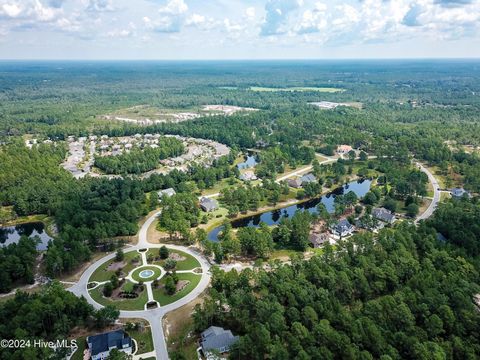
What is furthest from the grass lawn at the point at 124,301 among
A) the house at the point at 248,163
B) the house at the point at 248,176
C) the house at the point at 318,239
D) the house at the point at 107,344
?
the house at the point at 248,163

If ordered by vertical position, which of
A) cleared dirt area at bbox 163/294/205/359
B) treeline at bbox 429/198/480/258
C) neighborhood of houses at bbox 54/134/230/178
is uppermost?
treeline at bbox 429/198/480/258

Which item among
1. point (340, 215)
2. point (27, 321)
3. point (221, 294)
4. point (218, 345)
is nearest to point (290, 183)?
point (340, 215)

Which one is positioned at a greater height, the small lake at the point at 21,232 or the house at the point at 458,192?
the house at the point at 458,192

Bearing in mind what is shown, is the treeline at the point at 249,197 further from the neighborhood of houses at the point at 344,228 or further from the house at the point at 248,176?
the neighborhood of houses at the point at 344,228

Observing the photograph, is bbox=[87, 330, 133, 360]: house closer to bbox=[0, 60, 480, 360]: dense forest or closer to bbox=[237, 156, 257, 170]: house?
bbox=[0, 60, 480, 360]: dense forest

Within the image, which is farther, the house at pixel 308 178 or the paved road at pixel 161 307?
the house at pixel 308 178

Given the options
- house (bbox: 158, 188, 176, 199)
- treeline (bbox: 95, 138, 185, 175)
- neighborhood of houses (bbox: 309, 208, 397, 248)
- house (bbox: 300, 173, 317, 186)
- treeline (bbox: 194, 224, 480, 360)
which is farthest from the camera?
treeline (bbox: 95, 138, 185, 175)

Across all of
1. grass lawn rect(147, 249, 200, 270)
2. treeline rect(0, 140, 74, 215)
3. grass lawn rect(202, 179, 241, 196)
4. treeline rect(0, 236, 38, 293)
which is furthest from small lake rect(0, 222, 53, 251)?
grass lawn rect(202, 179, 241, 196)

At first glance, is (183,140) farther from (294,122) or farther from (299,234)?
(299,234)
